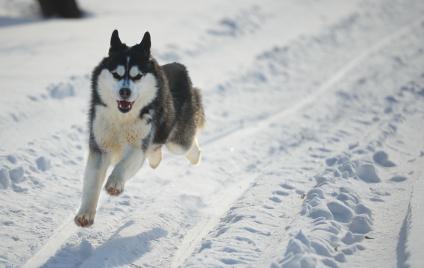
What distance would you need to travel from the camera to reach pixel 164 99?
605 centimetres

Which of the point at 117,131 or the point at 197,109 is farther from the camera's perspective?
the point at 197,109

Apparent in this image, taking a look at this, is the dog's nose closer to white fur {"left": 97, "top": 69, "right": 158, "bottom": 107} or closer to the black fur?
white fur {"left": 97, "top": 69, "right": 158, "bottom": 107}

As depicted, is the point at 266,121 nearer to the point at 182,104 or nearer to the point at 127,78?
the point at 182,104

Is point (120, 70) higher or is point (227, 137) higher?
point (120, 70)

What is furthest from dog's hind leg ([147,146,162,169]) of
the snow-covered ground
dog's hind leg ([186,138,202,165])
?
dog's hind leg ([186,138,202,165])

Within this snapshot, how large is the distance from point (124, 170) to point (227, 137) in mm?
→ 3025

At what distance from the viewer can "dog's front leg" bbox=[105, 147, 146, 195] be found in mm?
5254

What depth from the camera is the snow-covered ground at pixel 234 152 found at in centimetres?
502

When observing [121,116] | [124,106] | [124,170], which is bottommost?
[124,170]

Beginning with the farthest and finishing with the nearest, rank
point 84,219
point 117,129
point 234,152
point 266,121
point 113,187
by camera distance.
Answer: point 266,121 → point 234,152 → point 117,129 → point 113,187 → point 84,219

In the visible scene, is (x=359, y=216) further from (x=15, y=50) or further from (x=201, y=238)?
(x=15, y=50)

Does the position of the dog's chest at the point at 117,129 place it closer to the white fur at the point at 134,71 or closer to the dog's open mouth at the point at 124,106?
the dog's open mouth at the point at 124,106

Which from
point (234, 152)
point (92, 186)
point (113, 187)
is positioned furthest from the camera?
point (234, 152)

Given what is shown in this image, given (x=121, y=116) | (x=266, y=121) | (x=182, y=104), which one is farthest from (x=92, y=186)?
(x=266, y=121)
